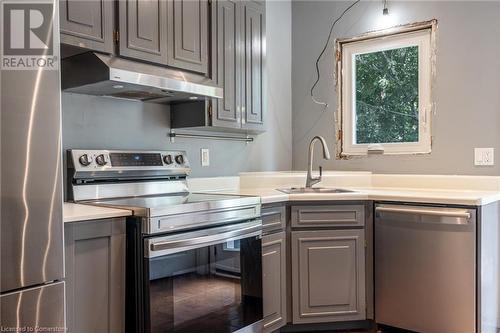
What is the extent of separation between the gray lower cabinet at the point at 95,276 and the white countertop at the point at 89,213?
0.07ft

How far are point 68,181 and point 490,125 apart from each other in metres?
2.51

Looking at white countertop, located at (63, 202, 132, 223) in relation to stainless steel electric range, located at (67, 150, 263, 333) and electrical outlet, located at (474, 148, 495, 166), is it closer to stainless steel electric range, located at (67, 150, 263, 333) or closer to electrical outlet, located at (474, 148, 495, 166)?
stainless steel electric range, located at (67, 150, 263, 333)

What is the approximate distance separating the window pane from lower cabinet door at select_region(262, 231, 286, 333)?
1.30m

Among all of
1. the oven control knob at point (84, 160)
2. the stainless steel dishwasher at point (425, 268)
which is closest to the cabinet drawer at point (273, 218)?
the stainless steel dishwasher at point (425, 268)

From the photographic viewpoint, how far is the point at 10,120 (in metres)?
1.22

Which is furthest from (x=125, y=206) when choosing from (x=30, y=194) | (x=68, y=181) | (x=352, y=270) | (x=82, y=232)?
(x=352, y=270)

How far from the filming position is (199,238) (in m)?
1.92

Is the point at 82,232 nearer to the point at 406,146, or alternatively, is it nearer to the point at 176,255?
the point at 176,255

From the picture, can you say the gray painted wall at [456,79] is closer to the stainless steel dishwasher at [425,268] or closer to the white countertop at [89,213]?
the stainless steel dishwasher at [425,268]

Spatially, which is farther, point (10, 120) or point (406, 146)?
point (406, 146)

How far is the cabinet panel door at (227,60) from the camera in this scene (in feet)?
8.40

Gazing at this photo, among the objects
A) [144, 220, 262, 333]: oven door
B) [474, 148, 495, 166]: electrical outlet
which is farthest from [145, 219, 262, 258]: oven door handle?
[474, 148, 495, 166]: electrical outlet

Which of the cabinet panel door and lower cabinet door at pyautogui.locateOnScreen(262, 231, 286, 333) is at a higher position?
the cabinet panel door

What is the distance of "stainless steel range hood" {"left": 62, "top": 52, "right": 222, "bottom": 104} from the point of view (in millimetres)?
1941
